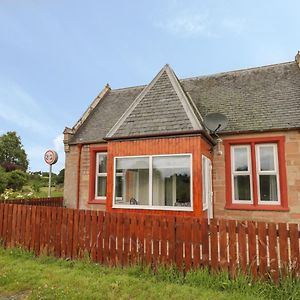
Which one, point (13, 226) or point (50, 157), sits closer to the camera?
point (13, 226)

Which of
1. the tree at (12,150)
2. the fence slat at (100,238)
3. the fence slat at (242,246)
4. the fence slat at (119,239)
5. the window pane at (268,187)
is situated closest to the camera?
the fence slat at (242,246)

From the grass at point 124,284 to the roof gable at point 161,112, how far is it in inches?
184

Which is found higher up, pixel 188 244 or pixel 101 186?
pixel 101 186

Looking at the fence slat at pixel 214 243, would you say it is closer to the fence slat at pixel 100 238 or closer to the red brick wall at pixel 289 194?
the fence slat at pixel 100 238

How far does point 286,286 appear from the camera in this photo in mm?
4867

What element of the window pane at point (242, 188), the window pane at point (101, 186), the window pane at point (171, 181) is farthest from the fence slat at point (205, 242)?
the window pane at point (101, 186)

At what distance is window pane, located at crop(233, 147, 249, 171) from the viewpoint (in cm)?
1034

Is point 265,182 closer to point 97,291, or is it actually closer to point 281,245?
point 281,245

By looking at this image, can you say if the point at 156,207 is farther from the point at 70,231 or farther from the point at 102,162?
the point at 102,162

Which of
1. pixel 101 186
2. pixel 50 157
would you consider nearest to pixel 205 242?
pixel 101 186

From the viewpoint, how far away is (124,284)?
17.3ft

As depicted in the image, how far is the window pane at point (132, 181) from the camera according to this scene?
9047 mm

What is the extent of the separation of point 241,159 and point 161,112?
3.81 meters

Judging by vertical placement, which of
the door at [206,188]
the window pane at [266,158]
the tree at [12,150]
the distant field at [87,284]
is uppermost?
the tree at [12,150]
